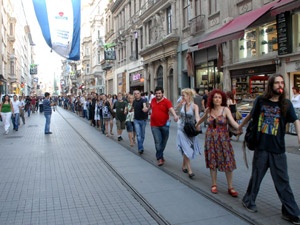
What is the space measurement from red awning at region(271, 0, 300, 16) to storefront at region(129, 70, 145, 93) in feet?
66.3

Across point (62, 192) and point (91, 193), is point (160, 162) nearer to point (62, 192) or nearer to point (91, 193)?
point (91, 193)

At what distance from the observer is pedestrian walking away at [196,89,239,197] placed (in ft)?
16.8

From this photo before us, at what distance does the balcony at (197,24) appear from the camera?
20516mm

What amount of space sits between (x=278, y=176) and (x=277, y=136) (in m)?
0.50

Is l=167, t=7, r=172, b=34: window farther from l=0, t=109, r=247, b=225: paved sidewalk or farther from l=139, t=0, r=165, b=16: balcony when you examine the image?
l=0, t=109, r=247, b=225: paved sidewalk

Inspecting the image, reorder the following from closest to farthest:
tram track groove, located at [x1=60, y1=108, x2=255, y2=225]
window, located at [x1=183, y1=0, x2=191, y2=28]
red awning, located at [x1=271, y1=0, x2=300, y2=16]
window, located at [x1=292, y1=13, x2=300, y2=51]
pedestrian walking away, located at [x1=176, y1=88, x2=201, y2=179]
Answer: tram track groove, located at [x1=60, y1=108, x2=255, y2=225] < pedestrian walking away, located at [x1=176, y1=88, x2=201, y2=179] < red awning, located at [x1=271, y1=0, x2=300, y2=16] < window, located at [x1=292, y1=13, x2=300, y2=51] < window, located at [x1=183, y1=0, x2=191, y2=28]

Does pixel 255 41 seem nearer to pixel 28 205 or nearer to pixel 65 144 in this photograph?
pixel 65 144

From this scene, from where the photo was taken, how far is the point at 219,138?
514cm

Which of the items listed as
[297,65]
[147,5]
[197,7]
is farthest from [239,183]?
[147,5]

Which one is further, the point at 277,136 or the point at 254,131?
the point at 254,131

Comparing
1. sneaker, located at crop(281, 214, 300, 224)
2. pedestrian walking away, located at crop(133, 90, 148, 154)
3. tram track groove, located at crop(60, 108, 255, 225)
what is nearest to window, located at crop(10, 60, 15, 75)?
pedestrian walking away, located at crop(133, 90, 148, 154)

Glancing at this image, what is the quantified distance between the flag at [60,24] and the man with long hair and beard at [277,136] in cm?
1001

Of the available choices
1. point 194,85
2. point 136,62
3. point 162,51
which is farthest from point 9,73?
point 194,85

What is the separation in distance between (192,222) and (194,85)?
18525mm
